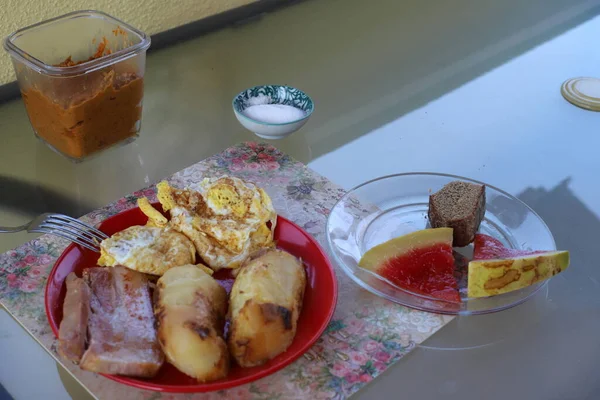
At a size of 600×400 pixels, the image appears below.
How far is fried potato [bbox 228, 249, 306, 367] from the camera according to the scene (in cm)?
80

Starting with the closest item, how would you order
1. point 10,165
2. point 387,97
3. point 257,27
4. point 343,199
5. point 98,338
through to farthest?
1. point 98,338
2. point 343,199
3. point 10,165
4. point 387,97
5. point 257,27

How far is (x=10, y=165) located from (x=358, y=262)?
29.3 inches

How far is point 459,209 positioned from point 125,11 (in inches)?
39.1

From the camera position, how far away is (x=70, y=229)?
0.98 metres

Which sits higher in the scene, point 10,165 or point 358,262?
point 358,262

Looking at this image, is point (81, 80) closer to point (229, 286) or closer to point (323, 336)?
point (229, 286)

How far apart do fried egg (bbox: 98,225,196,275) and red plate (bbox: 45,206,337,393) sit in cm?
5

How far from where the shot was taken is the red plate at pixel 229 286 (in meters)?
0.77

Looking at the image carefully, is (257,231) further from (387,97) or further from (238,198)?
(387,97)

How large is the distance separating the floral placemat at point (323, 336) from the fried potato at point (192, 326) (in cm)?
6

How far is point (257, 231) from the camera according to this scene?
1.00 meters

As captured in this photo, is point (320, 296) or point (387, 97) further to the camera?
point (387, 97)

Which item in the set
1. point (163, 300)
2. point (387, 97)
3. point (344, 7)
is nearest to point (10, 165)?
point (163, 300)

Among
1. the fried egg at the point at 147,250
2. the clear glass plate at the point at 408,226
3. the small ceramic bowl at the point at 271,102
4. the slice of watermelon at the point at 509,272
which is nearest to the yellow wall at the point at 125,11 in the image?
the small ceramic bowl at the point at 271,102
